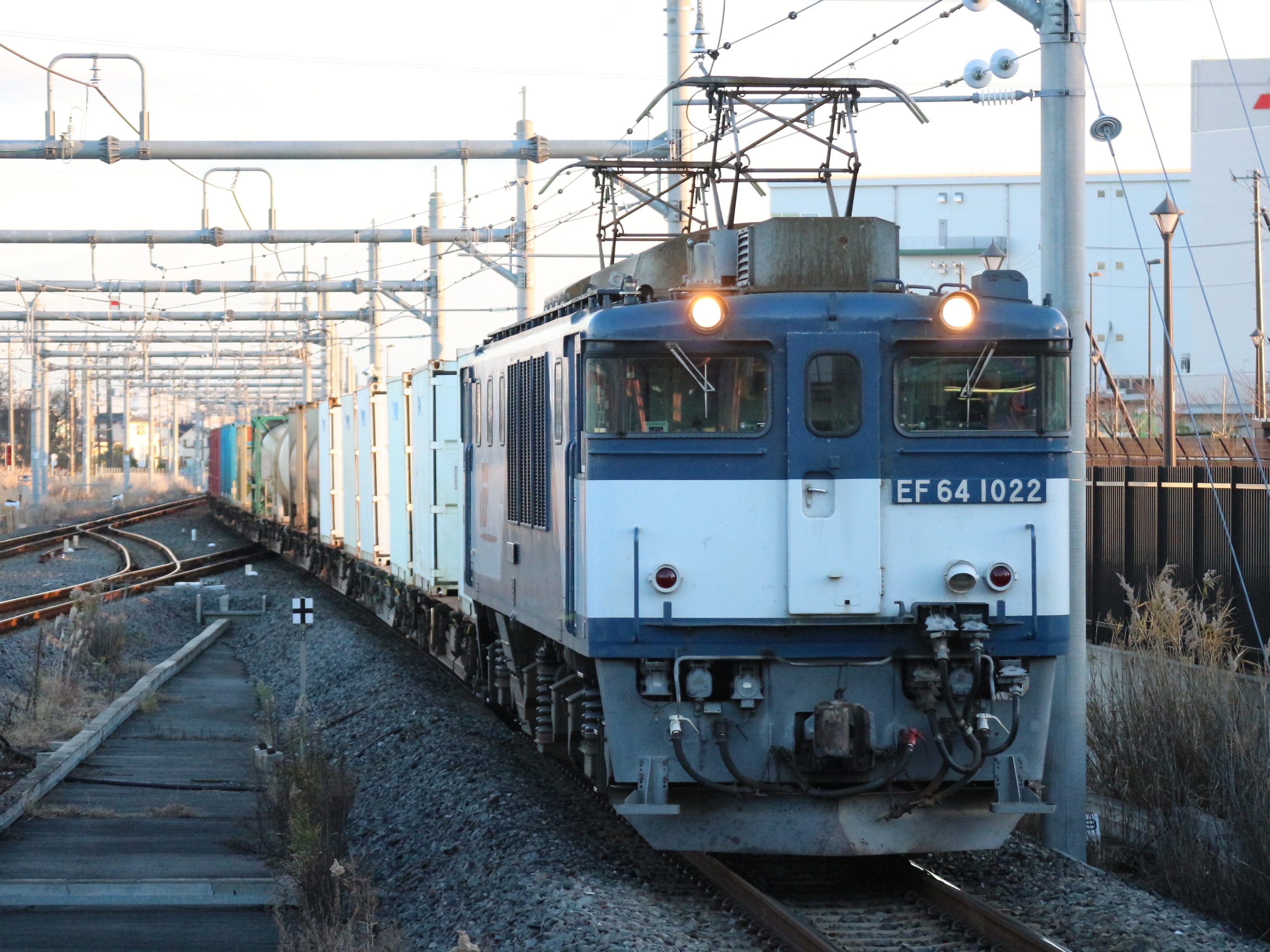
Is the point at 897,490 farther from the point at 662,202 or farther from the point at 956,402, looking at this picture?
the point at 662,202

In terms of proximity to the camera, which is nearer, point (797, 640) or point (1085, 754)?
point (797, 640)

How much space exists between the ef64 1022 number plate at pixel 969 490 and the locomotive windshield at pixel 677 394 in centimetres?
80

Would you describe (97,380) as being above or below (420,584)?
above

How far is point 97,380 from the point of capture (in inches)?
2918

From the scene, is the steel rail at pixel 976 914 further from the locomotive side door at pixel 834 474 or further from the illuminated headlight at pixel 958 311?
the illuminated headlight at pixel 958 311

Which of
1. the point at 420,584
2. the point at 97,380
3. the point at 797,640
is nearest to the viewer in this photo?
the point at 797,640

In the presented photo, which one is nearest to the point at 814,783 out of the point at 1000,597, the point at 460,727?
the point at 1000,597

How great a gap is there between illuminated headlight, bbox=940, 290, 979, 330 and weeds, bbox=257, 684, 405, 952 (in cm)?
413

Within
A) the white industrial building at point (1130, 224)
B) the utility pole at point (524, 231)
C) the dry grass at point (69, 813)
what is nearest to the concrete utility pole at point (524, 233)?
the utility pole at point (524, 231)

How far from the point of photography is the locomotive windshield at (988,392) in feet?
27.0

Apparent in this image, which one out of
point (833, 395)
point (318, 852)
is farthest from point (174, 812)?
point (833, 395)

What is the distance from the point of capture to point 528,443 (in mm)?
10047

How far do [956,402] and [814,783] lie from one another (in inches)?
82.1

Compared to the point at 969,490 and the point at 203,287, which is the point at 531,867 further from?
the point at 203,287
